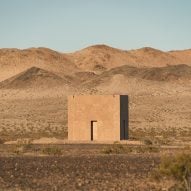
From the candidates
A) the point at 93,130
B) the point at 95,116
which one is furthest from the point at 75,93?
the point at 95,116

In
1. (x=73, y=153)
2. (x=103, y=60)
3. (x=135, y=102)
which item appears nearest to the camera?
(x=73, y=153)

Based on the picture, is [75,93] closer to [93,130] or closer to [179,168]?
[93,130]

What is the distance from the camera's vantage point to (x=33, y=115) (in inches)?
3474

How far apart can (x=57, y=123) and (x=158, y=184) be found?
5710 cm

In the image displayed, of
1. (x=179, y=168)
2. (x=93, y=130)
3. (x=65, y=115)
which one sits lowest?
(x=179, y=168)

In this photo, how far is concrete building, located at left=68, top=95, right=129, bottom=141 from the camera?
159 ft

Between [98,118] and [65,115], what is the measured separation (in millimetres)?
37530

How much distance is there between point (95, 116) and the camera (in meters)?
49.2

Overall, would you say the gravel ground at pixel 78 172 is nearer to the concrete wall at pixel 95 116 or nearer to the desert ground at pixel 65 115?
the desert ground at pixel 65 115

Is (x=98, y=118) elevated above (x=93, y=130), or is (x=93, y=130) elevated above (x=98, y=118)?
(x=98, y=118)

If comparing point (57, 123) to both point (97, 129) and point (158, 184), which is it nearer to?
point (97, 129)

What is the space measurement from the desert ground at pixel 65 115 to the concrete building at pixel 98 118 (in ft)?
5.78

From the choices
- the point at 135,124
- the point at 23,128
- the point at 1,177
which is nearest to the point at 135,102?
the point at 135,124

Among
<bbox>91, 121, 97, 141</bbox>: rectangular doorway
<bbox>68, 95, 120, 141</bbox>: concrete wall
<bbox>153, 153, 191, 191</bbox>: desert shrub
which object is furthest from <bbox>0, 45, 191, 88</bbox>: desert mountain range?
<bbox>153, 153, 191, 191</bbox>: desert shrub
